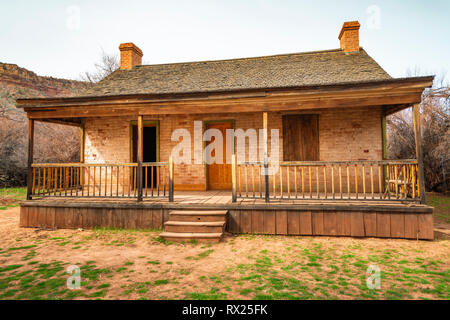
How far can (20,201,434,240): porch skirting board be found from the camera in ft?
17.3

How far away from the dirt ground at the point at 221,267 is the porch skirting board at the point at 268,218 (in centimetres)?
24

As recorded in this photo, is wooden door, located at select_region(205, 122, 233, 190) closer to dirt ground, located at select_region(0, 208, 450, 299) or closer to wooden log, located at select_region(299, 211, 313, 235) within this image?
dirt ground, located at select_region(0, 208, 450, 299)

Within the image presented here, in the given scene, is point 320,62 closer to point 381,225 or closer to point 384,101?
point 384,101

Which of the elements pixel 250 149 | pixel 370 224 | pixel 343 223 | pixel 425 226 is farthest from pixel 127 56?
pixel 425 226

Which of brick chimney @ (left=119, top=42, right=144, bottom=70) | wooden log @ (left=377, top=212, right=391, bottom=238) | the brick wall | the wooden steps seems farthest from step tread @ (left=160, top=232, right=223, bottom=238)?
brick chimney @ (left=119, top=42, right=144, bottom=70)

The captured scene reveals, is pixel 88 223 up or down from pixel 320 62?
down

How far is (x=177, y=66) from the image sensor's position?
10.7 m

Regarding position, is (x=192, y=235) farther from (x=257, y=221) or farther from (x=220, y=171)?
(x=220, y=171)

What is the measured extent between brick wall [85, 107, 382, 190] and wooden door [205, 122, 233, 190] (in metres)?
0.26

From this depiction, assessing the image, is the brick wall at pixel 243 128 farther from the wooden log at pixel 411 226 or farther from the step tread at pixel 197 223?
the step tread at pixel 197 223

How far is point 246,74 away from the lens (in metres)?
9.01

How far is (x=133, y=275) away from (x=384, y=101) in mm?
6118

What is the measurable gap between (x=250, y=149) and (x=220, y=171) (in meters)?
1.32
